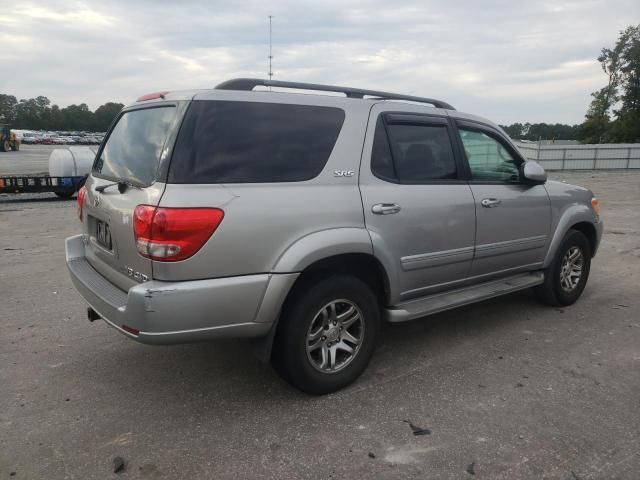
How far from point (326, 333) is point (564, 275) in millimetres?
2920

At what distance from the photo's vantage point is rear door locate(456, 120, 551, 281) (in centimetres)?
404

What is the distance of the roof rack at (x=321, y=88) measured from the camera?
3027mm

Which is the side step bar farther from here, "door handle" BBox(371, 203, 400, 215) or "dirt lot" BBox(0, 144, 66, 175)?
"dirt lot" BBox(0, 144, 66, 175)

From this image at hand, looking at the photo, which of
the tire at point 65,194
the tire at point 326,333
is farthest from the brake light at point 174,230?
the tire at point 65,194

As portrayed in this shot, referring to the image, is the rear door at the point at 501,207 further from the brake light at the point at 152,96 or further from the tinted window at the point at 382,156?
the brake light at the point at 152,96

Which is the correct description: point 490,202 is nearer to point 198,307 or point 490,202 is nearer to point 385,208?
point 385,208

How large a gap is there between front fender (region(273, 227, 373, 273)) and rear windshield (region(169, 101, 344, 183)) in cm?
37

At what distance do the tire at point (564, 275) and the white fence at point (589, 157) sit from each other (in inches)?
973

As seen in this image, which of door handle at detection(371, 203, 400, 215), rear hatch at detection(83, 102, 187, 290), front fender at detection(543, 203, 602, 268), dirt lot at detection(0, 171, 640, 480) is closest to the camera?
dirt lot at detection(0, 171, 640, 480)

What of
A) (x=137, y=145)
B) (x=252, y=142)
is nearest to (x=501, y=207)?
(x=252, y=142)

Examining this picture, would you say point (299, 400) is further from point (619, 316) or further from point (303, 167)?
point (619, 316)

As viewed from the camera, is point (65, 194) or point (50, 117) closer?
point (65, 194)

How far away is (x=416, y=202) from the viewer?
11.6 ft

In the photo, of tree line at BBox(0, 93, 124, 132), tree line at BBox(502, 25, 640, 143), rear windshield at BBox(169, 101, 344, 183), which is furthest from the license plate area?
tree line at BBox(0, 93, 124, 132)
